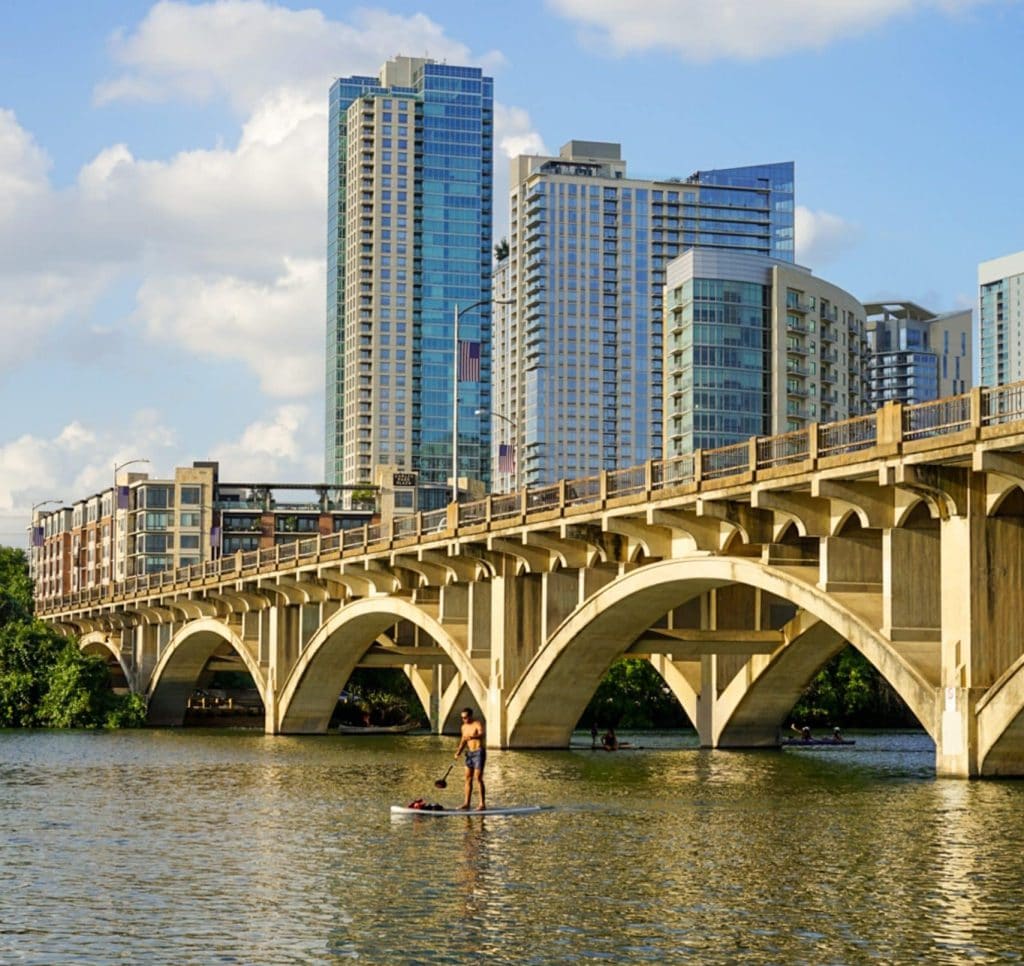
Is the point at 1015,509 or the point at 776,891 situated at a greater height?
the point at 1015,509

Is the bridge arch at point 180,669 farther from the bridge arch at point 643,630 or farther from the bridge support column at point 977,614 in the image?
the bridge support column at point 977,614

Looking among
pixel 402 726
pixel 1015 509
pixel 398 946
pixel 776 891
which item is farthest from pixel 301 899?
pixel 402 726

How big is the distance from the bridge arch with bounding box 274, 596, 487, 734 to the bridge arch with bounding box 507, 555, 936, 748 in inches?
201

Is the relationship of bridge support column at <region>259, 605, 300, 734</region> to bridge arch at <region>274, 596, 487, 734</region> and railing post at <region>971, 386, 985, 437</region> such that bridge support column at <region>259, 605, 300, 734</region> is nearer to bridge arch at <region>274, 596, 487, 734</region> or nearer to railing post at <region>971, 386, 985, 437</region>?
bridge arch at <region>274, 596, 487, 734</region>

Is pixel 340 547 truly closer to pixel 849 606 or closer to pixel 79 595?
pixel 849 606

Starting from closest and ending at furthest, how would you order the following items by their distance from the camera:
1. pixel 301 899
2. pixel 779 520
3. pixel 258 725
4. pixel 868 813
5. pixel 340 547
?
1. pixel 301 899
2. pixel 868 813
3. pixel 779 520
4. pixel 340 547
5. pixel 258 725

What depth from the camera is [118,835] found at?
112 ft

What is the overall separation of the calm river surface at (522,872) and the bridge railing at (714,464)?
7659 millimetres

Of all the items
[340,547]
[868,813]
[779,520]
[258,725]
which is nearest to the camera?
[868,813]

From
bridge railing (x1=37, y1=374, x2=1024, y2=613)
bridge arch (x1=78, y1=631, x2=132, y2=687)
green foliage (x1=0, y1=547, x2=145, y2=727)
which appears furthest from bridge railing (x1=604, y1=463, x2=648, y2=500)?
bridge arch (x1=78, y1=631, x2=132, y2=687)

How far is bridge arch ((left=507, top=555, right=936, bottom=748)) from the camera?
155ft

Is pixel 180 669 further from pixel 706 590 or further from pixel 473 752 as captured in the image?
pixel 473 752

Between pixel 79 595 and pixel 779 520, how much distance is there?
9107 cm

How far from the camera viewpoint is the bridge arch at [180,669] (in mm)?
102838
